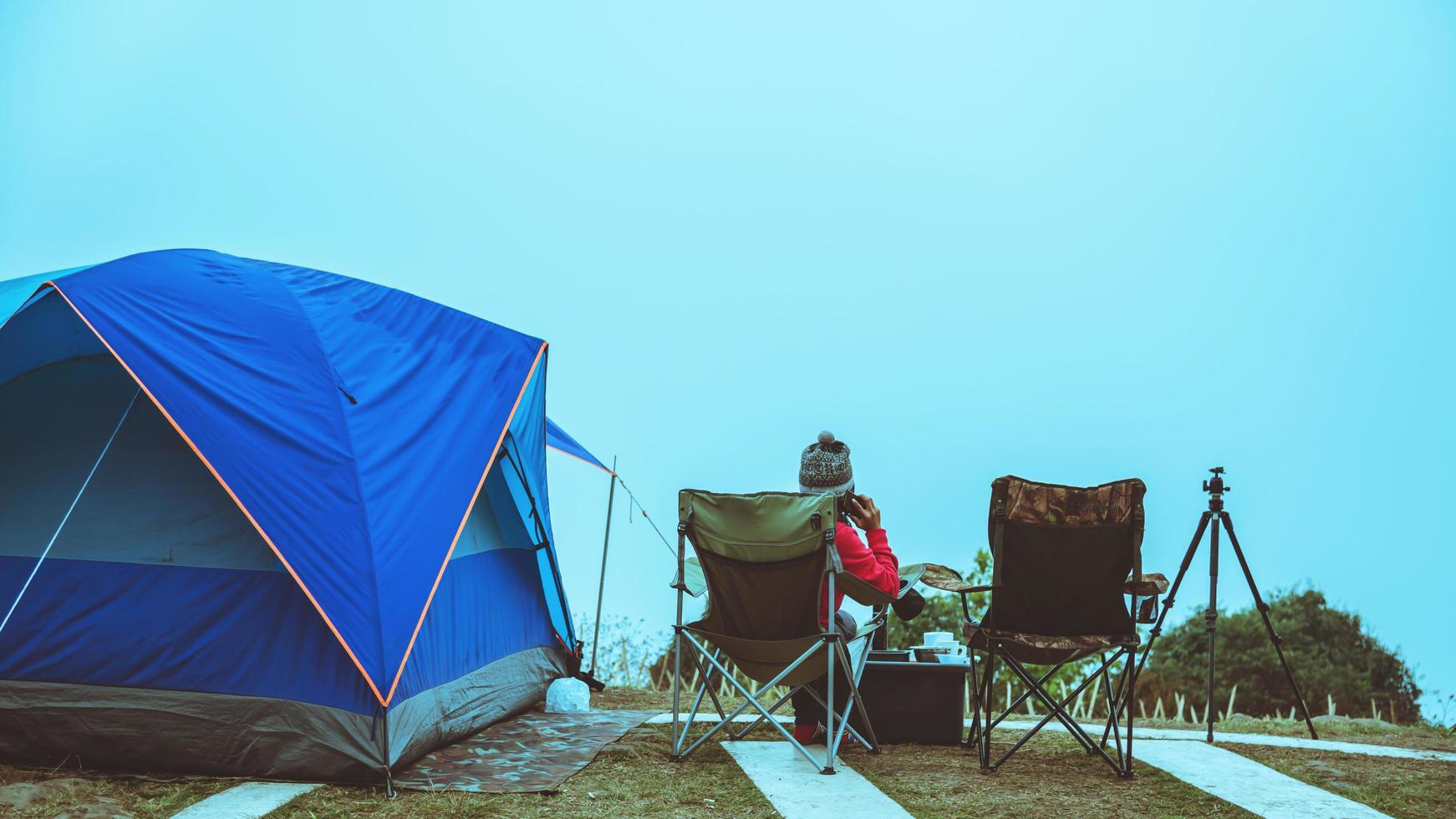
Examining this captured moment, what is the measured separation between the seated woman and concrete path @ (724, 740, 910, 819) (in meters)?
0.17

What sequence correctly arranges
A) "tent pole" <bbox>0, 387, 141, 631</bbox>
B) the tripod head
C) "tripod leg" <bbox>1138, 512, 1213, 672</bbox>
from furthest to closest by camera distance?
the tripod head
"tripod leg" <bbox>1138, 512, 1213, 672</bbox>
"tent pole" <bbox>0, 387, 141, 631</bbox>

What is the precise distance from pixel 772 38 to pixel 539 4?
138 inches

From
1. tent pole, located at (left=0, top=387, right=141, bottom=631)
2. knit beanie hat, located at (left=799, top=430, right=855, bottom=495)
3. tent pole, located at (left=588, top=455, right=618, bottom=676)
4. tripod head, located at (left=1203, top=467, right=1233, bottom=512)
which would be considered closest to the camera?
tent pole, located at (left=0, top=387, right=141, bottom=631)

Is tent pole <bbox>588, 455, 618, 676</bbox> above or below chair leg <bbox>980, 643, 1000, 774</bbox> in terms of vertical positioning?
above

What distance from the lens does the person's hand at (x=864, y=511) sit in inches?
153

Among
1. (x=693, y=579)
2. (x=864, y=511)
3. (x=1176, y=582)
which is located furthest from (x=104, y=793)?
(x=1176, y=582)

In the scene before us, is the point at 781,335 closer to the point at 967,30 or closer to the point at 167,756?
the point at 967,30

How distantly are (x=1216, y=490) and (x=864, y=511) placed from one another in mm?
1472

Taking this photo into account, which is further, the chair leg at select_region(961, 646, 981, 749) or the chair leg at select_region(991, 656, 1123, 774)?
the chair leg at select_region(961, 646, 981, 749)

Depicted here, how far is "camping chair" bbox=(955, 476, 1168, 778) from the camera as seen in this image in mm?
3566

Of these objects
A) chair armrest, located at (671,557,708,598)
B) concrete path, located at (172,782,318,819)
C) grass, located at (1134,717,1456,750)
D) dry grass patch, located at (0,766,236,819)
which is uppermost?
chair armrest, located at (671,557,708,598)

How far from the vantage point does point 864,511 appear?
3885mm

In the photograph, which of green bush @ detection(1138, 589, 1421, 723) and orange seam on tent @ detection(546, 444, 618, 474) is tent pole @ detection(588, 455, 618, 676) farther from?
green bush @ detection(1138, 589, 1421, 723)

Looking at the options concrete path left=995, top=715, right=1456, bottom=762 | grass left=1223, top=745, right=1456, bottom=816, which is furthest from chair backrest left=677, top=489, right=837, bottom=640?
grass left=1223, top=745, right=1456, bottom=816
